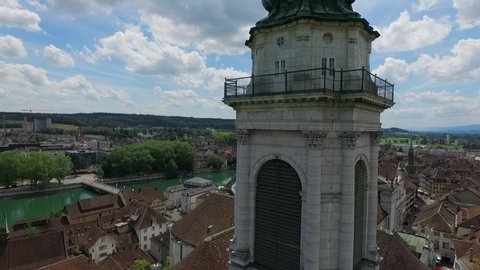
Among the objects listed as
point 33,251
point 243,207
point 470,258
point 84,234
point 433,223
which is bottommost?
point 84,234

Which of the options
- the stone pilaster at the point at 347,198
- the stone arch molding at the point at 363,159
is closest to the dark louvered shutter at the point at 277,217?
the stone pilaster at the point at 347,198

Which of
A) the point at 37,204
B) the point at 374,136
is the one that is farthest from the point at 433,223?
the point at 37,204

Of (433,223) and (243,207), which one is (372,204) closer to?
(243,207)

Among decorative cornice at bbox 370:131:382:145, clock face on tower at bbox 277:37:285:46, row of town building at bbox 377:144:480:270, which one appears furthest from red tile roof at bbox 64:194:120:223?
decorative cornice at bbox 370:131:382:145

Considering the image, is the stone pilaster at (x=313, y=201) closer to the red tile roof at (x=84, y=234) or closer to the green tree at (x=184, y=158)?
the red tile roof at (x=84, y=234)

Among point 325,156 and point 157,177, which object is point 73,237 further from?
point 157,177

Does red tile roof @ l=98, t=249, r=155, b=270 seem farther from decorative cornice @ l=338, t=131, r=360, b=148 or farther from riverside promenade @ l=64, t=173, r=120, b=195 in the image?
riverside promenade @ l=64, t=173, r=120, b=195

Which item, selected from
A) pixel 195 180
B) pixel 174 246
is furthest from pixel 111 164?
pixel 174 246
